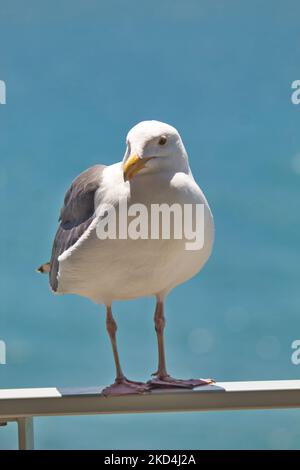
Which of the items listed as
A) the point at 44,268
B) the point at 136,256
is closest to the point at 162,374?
the point at 136,256

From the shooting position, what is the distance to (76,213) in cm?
195

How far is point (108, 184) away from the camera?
1.84 m

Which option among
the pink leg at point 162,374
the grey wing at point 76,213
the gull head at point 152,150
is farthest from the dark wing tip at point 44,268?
the gull head at point 152,150

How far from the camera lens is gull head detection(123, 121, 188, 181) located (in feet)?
5.71

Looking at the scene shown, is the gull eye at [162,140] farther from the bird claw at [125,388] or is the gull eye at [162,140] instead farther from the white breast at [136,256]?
the bird claw at [125,388]

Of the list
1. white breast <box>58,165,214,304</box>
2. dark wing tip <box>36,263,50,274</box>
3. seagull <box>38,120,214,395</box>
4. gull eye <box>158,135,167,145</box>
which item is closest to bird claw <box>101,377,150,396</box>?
seagull <box>38,120,214,395</box>

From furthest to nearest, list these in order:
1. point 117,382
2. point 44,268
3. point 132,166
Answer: point 44,268 < point 117,382 < point 132,166

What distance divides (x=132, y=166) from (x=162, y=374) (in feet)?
1.57

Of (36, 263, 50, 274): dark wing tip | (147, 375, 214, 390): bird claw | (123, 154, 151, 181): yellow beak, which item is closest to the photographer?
(123, 154, 151, 181): yellow beak

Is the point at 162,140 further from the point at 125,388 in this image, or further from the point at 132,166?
the point at 125,388

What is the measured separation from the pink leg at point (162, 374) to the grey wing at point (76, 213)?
0.78ft

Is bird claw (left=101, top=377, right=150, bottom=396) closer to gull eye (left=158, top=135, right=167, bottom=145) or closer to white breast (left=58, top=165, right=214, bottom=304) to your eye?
white breast (left=58, top=165, right=214, bottom=304)

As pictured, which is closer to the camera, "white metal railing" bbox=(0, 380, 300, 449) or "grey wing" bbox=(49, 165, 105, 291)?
"white metal railing" bbox=(0, 380, 300, 449)
